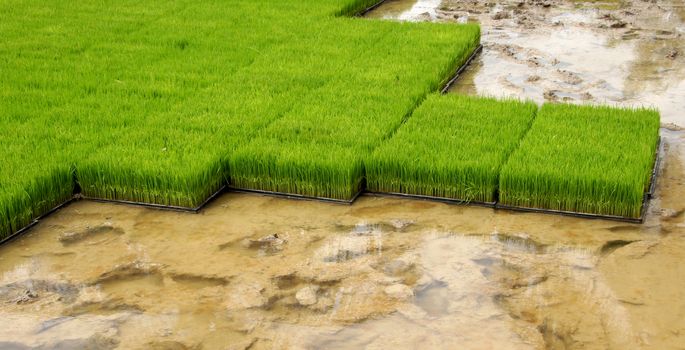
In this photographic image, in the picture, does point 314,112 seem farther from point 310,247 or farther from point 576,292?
point 576,292

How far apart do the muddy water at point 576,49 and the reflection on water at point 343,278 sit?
1.91 metres

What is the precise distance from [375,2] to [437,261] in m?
6.28

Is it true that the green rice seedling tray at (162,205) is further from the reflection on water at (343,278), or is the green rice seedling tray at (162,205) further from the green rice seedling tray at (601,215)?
the green rice seedling tray at (601,215)

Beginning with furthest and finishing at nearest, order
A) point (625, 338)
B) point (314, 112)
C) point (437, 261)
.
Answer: point (314, 112), point (437, 261), point (625, 338)

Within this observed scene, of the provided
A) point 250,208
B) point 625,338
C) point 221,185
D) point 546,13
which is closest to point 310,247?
point 250,208

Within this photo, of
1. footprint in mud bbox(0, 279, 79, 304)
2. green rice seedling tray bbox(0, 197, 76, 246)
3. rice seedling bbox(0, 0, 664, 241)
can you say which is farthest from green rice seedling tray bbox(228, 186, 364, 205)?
footprint in mud bbox(0, 279, 79, 304)

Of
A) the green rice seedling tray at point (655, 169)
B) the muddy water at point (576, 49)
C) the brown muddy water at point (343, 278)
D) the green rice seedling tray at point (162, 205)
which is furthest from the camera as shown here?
the muddy water at point (576, 49)

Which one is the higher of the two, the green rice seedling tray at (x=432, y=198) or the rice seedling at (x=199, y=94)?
the rice seedling at (x=199, y=94)

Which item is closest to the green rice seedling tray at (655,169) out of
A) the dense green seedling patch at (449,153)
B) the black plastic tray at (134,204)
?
the dense green seedling patch at (449,153)

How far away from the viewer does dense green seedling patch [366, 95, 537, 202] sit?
4836mm

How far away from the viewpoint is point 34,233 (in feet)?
15.0

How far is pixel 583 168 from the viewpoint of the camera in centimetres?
473

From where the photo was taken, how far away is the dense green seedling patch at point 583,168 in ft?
15.1

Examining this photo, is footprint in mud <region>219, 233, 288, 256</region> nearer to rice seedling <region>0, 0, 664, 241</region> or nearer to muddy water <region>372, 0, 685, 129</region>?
rice seedling <region>0, 0, 664, 241</region>
